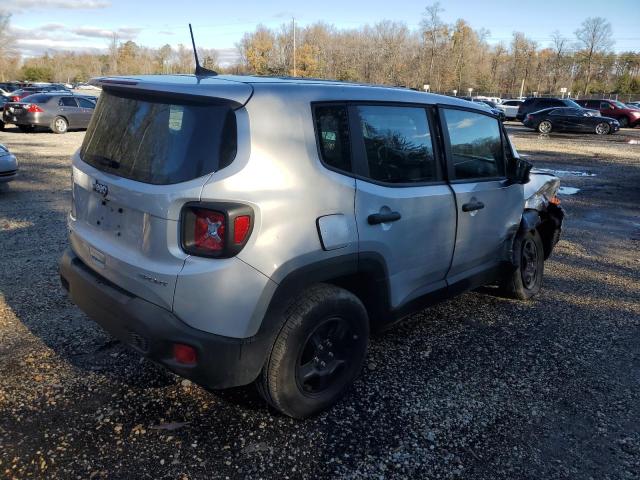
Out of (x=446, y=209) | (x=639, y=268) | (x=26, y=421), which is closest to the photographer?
(x=26, y=421)

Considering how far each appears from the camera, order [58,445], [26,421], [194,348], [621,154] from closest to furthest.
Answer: [194,348] → [58,445] → [26,421] → [621,154]

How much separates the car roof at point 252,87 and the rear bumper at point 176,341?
1.08m

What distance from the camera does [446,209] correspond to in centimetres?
345

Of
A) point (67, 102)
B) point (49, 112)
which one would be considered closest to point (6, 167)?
point (49, 112)

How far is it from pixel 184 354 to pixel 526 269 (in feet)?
11.5

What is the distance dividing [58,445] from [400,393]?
1.95m

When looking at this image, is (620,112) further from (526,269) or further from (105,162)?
(105,162)

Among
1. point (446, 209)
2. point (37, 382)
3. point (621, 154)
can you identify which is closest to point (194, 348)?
point (37, 382)

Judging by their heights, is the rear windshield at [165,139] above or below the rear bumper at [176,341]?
above

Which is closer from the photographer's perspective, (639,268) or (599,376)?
(599,376)

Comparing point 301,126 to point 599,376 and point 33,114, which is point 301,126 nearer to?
point 599,376

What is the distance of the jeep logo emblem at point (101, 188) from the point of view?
2.72 meters

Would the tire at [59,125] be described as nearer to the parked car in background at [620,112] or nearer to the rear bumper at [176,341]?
the rear bumper at [176,341]

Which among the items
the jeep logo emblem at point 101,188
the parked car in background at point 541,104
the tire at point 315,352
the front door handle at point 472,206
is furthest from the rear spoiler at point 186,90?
the parked car in background at point 541,104
